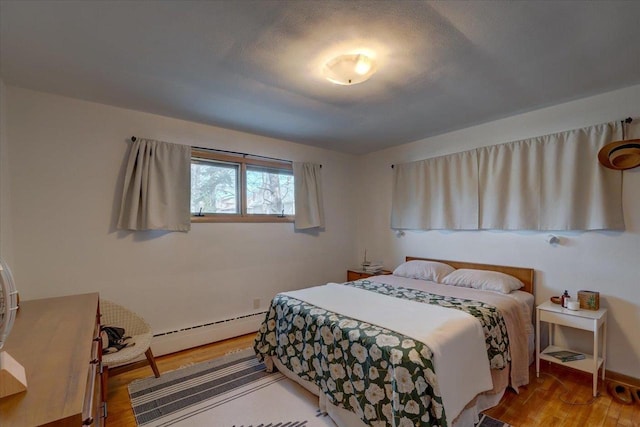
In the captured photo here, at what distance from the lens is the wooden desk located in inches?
29.7

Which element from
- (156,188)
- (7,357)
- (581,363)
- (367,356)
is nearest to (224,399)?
(367,356)

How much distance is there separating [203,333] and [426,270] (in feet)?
8.58

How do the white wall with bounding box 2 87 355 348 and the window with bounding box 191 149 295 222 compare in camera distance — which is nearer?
the white wall with bounding box 2 87 355 348

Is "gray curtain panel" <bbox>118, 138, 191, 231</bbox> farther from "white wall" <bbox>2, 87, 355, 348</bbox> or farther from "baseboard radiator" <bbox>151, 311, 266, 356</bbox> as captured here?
"baseboard radiator" <bbox>151, 311, 266, 356</bbox>

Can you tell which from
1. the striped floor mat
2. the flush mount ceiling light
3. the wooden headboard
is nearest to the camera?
the flush mount ceiling light

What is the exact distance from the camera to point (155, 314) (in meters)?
2.88

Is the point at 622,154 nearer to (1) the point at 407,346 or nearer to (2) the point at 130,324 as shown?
(1) the point at 407,346

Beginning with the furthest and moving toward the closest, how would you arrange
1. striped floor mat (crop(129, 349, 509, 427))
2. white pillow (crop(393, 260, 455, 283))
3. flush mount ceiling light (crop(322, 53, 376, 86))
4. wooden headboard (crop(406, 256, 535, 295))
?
white pillow (crop(393, 260, 455, 283))
wooden headboard (crop(406, 256, 535, 295))
striped floor mat (crop(129, 349, 509, 427))
flush mount ceiling light (crop(322, 53, 376, 86))

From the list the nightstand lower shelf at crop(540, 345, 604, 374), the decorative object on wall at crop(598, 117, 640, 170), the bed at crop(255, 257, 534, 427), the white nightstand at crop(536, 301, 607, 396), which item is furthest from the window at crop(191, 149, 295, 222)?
the decorative object on wall at crop(598, 117, 640, 170)

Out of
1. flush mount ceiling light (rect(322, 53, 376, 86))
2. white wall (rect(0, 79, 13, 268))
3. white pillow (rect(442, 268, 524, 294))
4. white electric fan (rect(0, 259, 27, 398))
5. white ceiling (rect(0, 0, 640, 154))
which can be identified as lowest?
white pillow (rect(442, 268, 524, 294))

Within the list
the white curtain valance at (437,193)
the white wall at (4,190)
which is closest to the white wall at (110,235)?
the white wall at (4,190)

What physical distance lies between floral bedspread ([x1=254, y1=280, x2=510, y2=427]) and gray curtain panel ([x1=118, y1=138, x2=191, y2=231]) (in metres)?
1.43

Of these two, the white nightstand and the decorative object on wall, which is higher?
the decorative object on wall

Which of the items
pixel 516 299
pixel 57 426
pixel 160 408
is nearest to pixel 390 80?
pixel 516 299
